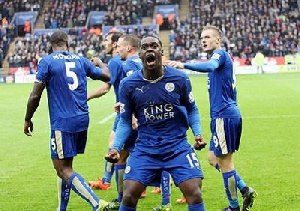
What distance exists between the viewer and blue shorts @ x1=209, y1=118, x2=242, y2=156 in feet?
27.1

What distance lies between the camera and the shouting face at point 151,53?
252 inches

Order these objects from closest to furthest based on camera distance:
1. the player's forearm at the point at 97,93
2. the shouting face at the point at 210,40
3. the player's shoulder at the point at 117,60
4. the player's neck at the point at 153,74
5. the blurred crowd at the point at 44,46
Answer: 1. the player's neck at the point at 153,74
2. the shouting face at the point at 210,40
3. the player's shoulder at the point at 117,60
4. the player's forearm at the point at 97,93
5. the blurred crowd at the point at 44,46

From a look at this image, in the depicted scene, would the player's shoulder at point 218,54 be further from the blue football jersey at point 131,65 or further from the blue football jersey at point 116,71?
the blue football jersey at point 116,71

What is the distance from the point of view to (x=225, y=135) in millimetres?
8289

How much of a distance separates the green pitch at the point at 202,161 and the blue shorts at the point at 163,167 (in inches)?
95.8

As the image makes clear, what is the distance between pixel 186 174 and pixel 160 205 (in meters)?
2.42

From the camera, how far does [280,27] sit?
165 ft

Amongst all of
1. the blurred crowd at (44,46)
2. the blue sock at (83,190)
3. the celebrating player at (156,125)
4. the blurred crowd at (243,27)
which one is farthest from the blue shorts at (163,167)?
the blurred crowd at (44,46)

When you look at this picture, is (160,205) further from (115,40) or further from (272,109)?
(272,109)

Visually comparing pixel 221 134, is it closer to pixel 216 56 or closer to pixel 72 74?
pixel 216 56

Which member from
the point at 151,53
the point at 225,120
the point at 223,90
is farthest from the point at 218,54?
the point at 151,53

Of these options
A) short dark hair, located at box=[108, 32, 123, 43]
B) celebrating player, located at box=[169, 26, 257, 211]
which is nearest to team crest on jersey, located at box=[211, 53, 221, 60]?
celebrating player, located at box=[169, 26, 257, 211]

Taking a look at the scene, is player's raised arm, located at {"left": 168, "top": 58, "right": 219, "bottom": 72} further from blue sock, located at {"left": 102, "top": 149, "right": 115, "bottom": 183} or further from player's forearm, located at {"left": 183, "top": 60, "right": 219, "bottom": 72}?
blue sock, located at {"left": 102, "top": 149, "right": 115, "bottom": 183}

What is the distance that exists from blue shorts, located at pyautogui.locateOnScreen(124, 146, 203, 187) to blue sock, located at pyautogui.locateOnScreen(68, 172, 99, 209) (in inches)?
49.1
